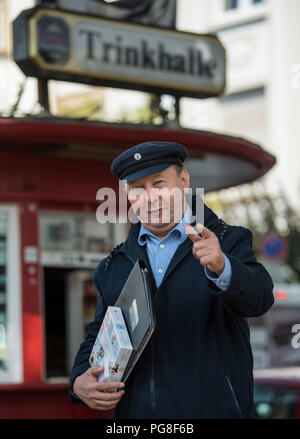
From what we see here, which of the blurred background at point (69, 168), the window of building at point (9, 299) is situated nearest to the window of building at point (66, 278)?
the blurred background at point (69, 168)

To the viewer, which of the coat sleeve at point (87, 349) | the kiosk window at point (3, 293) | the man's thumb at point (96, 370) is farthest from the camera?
the kiosk window at point (3, 293)

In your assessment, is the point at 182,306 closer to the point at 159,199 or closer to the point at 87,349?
the point at 159,199

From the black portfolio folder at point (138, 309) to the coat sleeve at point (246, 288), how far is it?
23 centimetres

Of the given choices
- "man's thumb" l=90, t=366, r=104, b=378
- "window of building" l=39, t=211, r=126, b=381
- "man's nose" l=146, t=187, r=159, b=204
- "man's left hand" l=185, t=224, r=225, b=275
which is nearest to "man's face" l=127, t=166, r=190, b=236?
"man's nose" l=146, t=187, r=159, b=204

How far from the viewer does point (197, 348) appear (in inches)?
132

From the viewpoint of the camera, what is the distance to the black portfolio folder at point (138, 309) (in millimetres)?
3222

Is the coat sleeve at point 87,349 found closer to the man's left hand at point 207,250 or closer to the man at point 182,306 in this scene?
the man at point 182,306

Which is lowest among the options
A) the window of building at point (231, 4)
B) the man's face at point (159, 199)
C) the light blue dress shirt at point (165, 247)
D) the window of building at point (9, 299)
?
the window of building at point (9, 299)

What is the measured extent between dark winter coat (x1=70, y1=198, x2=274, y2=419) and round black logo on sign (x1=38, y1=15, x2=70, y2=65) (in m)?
5.69

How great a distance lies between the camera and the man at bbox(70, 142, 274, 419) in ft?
10.7

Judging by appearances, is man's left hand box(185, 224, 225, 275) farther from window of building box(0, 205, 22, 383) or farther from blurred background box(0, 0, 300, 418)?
window of building box(0, 205, 22, 383)

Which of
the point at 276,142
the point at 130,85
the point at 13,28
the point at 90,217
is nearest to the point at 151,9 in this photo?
the point at 130,85
